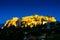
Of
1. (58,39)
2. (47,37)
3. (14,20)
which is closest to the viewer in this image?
(58,39)

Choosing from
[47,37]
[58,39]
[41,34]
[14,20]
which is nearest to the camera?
[58,39]

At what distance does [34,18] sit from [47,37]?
26367mm

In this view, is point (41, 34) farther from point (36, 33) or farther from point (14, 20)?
point (14, 20)

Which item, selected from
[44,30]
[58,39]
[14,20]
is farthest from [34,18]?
[58,39]

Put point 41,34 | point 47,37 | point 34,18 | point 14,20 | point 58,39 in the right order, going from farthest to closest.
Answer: point 34,18 < point 14,20 < point 41,34 < point 47,37 < point 58,39

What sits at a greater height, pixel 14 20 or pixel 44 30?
pixel 14 20

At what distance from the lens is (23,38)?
85.7 ft

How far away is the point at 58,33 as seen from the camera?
24.7m

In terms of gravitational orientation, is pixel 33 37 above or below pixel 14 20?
below

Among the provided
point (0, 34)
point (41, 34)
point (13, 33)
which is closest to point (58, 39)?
point (41, 34)

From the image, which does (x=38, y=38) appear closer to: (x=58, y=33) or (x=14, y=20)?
(x=58, y=33)

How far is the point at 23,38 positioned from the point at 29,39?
837 mm

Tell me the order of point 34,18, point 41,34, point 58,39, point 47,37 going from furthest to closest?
point 34,18 → point 41,34 → point 47,37 → point 58,39

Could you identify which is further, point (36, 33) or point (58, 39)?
point (36, 33)
